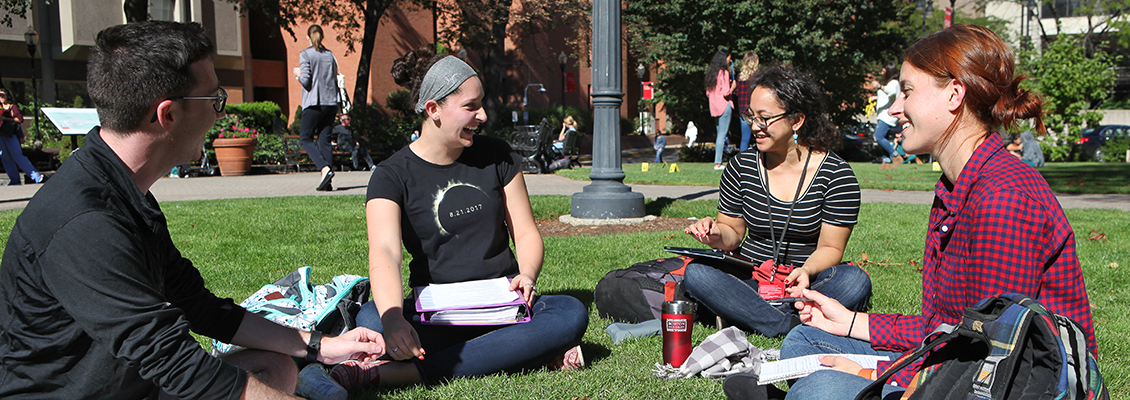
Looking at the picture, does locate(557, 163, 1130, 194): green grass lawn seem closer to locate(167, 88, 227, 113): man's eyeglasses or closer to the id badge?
the id badge

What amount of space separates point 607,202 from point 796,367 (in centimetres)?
553

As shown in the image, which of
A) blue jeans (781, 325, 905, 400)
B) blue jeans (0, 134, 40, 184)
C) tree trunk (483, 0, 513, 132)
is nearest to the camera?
blue jeans (781, 325, 905, 400)

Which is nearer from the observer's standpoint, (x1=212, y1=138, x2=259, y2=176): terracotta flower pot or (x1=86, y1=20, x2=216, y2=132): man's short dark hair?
(x1=86, y1=20, x2=216, y2=132): man's short dark hair

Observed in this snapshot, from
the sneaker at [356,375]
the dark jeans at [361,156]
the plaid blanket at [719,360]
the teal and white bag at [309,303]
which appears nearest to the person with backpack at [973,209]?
the plaid blanket at [719,360]

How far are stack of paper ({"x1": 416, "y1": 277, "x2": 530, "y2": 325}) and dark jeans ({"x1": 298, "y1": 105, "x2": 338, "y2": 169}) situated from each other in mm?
7773

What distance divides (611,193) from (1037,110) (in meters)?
5.92

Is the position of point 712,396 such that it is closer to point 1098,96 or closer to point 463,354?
point 463,354

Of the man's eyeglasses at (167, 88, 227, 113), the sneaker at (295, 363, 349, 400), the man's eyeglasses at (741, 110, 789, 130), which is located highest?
the man's eyeglasses at (167, 88, 227, 113)

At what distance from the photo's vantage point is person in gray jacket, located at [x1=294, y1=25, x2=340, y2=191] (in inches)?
401

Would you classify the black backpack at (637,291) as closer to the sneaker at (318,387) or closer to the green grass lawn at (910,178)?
the sneaker at (318,387)

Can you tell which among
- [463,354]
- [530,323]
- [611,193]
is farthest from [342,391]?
[611,193]

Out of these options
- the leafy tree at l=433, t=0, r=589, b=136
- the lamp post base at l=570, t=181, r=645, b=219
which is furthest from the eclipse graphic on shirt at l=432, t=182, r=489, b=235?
the leafy tree at l=433, t=0, r=589, b=136

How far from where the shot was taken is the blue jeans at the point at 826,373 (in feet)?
7.19

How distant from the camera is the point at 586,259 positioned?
6055mm
